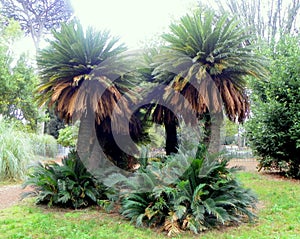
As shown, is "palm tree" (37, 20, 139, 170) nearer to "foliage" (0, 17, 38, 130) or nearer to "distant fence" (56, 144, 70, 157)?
"foliage" (0, 17, 38, 130)

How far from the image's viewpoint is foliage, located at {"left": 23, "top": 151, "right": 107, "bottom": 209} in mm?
4637

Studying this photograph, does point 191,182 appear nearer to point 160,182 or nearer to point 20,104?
point 160,182

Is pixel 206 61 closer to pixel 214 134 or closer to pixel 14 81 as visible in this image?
pixel 214 134

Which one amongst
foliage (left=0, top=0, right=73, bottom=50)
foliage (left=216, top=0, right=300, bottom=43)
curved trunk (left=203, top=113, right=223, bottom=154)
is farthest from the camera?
foliage (left=0, top=0, right=73, bottom=50)

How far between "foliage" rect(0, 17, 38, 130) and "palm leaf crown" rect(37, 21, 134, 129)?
7.25 meters

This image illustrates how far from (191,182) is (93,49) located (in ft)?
9.52

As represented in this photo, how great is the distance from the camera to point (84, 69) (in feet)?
15.9

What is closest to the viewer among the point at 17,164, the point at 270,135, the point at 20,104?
the point at 17,164

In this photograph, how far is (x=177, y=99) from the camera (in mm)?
5125

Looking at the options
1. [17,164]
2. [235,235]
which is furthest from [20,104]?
[235,235]

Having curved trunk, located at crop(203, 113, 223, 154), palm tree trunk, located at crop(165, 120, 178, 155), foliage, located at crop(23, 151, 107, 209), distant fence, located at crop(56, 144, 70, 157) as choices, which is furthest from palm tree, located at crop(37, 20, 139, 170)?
distant fence, located at crop(56, 144, 70, 157)

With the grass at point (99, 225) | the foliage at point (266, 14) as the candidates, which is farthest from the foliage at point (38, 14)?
the grass at point (99, 225)

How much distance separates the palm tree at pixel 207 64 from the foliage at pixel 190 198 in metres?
1.19

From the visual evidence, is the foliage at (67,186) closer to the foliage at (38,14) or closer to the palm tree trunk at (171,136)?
the palm tree trunk at (171,136)
